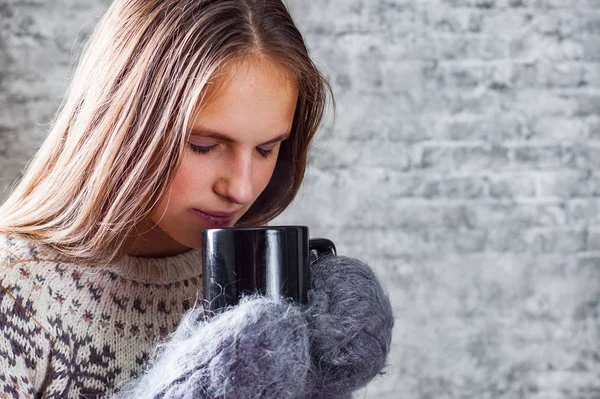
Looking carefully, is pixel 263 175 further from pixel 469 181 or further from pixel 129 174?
pixel 469 181

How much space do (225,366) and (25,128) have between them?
1.22 meters

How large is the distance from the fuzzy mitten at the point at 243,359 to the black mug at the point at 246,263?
0.02m

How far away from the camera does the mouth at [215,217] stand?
67cm

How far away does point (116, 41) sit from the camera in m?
0.65

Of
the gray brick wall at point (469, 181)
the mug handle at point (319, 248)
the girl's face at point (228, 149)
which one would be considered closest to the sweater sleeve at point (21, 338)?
the girl's face at point (228, 149)

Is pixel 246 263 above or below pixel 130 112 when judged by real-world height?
below

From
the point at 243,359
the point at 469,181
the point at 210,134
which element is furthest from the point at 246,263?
the point at 469,181

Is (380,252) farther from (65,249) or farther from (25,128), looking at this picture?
(65,249)

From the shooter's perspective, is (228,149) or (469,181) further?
(469,181)

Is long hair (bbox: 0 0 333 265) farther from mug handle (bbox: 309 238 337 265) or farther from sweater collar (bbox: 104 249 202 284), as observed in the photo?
mug handle (bbox: 309 238 337 265)

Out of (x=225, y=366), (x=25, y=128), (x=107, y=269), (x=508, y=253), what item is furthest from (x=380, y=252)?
(x=225, y=366)

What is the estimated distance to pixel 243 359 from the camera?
1.48ft

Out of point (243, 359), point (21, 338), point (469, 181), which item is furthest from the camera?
point (469, 181)

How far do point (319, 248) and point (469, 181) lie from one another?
113 cm
